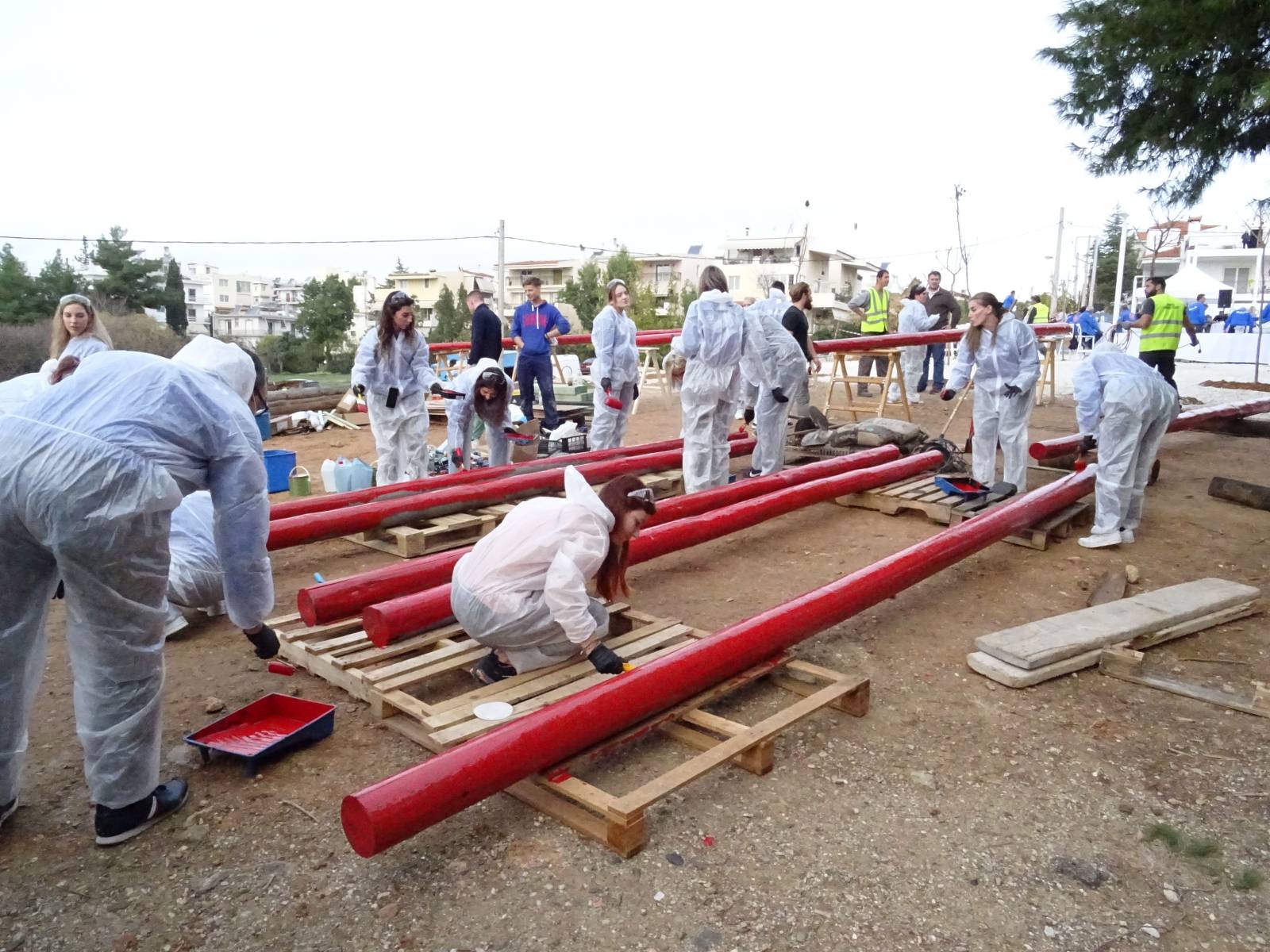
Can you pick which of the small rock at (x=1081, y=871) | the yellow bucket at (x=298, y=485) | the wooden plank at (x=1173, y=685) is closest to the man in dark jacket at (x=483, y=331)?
the yellow bucket at (x=298, y=485)

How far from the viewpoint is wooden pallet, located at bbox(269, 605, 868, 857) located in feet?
8.61

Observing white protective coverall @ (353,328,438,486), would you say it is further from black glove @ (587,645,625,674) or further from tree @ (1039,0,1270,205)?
tree @ (1039,0,1270,205)

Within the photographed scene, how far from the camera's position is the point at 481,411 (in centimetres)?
696

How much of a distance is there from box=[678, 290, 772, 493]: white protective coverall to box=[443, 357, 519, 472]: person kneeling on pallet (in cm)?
148

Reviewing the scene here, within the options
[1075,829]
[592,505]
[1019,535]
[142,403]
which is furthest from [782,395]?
[142,403]

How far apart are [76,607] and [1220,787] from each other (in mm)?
3673

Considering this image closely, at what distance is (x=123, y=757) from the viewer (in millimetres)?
2490

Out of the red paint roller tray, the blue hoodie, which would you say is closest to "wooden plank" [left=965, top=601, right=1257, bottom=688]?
the red paint roller tray

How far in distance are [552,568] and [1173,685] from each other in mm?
2730

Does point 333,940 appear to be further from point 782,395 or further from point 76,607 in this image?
point 782,395

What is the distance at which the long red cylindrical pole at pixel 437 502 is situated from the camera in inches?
193

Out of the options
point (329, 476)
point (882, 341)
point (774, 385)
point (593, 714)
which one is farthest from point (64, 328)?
point (882, 341)

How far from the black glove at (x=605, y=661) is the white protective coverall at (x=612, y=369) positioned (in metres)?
5.14

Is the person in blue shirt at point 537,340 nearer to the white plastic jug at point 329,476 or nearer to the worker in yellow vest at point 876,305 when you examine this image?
the white plastic jug at point 329,476
